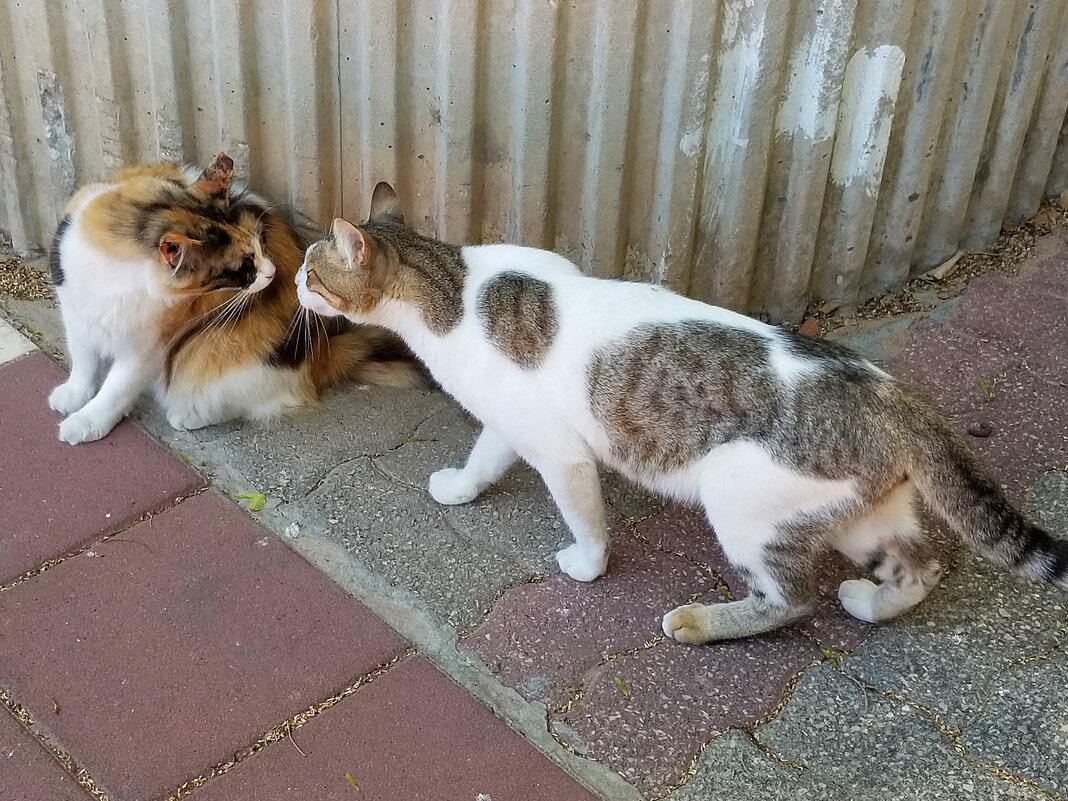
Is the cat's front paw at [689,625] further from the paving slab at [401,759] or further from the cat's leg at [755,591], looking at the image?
the paving slab at [401,759]

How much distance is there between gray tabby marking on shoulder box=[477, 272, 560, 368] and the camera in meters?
2.49

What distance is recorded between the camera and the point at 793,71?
3105 millimetres

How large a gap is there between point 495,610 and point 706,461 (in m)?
0.67

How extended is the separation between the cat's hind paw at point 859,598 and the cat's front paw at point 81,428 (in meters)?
2.10

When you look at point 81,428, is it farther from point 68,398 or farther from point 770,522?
point 770,522

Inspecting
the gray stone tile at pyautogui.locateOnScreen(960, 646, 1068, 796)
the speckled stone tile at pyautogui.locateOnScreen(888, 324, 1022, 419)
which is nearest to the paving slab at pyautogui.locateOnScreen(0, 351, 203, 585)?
the gray stone tile at pyautogui.locateOnScreen(960, 646, 1068, 796)

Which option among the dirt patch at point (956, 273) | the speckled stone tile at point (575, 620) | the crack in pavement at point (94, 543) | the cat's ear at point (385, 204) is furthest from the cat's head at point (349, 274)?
the dirt patch at point (956, 273)

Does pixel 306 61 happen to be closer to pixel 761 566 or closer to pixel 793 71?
pixel 793 71

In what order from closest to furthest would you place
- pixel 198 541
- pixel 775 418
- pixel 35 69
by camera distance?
pixel 775 418
pixel 198 541
pixel 35 69

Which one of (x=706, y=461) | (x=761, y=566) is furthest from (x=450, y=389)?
(x=761, y=566)

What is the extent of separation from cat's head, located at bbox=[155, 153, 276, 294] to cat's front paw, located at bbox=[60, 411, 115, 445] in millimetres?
505

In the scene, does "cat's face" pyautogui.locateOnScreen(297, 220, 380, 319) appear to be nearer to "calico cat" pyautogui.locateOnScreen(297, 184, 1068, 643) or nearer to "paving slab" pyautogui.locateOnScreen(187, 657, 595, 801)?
"calico cat" pyautogui.locateOnScreen(297, 184, 1068, 643)

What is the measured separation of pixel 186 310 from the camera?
3.03m

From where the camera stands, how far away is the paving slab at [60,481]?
276 centimetres
